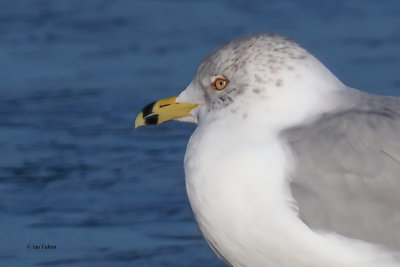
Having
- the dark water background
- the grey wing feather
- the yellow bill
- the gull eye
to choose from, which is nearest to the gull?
the grey wing feather

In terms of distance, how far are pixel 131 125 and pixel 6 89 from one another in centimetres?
108

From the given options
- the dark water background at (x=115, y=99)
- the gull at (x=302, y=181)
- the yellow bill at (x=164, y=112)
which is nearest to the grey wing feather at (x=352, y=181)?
the gull at (x=302, y=181)

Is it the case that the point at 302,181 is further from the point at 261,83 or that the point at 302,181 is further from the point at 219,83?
the point at 219,83

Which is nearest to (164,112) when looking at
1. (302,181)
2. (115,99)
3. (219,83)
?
(219,83)

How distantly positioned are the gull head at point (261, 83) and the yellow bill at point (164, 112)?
3cm

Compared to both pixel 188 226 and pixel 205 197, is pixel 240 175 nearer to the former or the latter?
pixel 205 197

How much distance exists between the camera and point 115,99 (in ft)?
26.3

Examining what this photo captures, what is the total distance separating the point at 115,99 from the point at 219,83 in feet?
11.1

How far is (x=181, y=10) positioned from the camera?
32.4ft

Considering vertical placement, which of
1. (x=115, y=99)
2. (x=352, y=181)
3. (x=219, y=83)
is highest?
(x=219, y=83)

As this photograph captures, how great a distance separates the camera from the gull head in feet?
14.7

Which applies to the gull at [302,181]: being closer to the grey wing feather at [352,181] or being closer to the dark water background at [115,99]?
the grey wing feather at [352,181]

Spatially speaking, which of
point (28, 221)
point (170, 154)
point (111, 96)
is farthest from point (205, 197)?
point (111, 96)

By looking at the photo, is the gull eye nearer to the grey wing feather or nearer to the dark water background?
the grey wing feather
